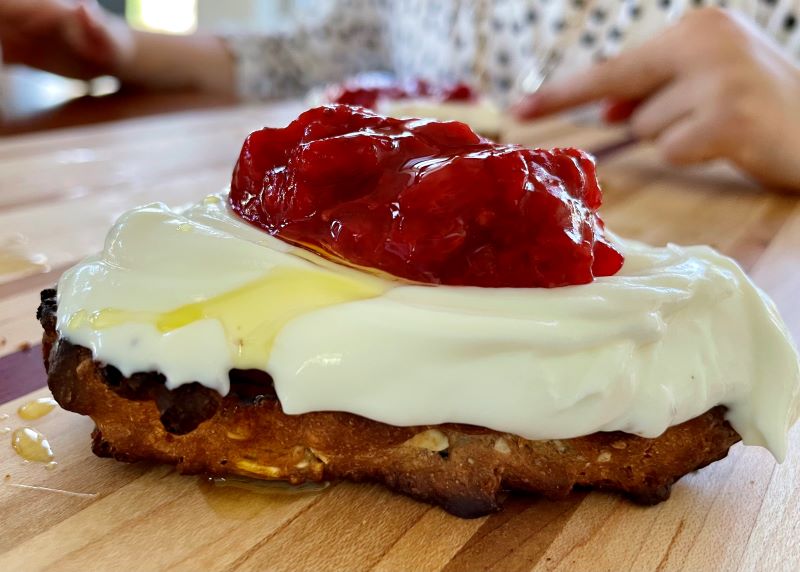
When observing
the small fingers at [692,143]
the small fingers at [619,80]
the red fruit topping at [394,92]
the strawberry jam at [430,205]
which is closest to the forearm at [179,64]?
the red fruit topping at [394,92]

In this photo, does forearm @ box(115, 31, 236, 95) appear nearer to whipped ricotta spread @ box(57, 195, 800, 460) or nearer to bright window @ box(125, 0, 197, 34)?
bright window @ box(125, 0, 197, 34)

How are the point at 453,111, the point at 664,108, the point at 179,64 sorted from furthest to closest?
the point at 179,64 < the point at 453,111 < the point at 664,108

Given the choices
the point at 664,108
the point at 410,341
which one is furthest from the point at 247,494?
the point at 664,108

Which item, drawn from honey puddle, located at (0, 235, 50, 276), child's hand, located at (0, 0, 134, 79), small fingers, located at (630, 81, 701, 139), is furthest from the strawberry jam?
child's hand, located at (0, 0, 134, 79)

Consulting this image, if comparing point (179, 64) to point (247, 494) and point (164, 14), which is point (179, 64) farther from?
point (247, 494)

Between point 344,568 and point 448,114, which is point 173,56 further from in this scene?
point 344,568

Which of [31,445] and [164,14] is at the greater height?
[164,14]

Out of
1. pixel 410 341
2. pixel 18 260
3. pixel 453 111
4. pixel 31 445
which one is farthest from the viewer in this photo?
pixel 453 111

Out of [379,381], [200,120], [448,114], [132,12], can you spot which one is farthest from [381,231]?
[132,12]

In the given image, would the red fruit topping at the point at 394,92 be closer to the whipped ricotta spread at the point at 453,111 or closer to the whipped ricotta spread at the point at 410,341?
the whipped ricotta spread at the point at 453,111
